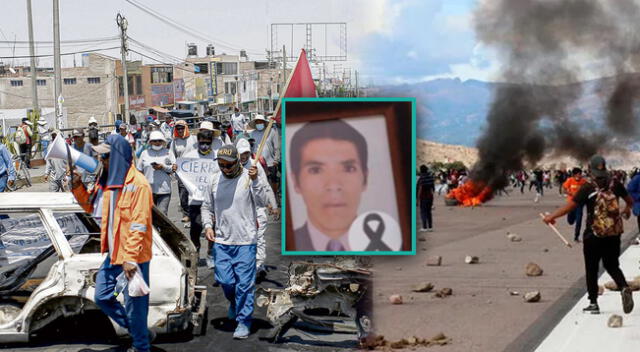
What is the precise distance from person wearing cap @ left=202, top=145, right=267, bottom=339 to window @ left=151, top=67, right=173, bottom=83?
7725cm

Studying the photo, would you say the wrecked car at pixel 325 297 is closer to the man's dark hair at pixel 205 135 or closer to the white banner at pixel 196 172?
the white banner at pixel 196 172

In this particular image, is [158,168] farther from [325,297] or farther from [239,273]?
[325,297]

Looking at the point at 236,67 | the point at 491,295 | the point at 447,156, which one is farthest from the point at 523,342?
the point at 236,67

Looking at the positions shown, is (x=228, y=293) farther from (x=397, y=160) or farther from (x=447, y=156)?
(x=447, y=156)

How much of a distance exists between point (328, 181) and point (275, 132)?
28.1 feet

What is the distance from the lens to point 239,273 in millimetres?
7363

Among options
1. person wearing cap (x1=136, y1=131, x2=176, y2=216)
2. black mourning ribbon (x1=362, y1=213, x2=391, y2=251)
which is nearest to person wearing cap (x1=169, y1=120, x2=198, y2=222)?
person wearing cap (x1=136, y1=131, x2=176, y2=216)

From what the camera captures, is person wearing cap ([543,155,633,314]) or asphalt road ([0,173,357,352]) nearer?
asphalt road ([0,173,357,352])

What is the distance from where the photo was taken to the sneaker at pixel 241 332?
23.9 ft

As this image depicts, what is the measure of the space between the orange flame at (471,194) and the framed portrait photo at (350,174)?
19.2 meters

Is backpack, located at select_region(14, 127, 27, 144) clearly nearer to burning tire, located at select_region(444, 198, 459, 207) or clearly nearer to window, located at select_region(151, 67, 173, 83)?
burning tire, located at select_region(444, 198, 459, 207)

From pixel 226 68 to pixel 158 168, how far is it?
9805 cm

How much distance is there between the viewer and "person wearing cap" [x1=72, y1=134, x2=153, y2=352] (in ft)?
20.8

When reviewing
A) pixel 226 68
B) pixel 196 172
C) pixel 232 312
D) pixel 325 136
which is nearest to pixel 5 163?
pixel 196 172
